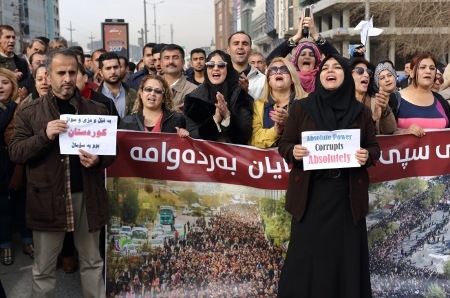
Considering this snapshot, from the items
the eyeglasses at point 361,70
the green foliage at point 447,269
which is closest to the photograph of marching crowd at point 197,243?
the green foliage at point 447,269

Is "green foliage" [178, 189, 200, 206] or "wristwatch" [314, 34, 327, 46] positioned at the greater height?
"wristwatch" [314, 34, 327, 46]

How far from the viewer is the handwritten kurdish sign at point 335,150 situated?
13.2ft

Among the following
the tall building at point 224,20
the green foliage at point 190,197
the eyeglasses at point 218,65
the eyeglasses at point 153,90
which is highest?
the tall building at point 224,20

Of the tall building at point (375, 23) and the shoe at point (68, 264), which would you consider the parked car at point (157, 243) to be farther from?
the tall building at point (375, 23)

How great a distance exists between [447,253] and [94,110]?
A: 335 centimetres

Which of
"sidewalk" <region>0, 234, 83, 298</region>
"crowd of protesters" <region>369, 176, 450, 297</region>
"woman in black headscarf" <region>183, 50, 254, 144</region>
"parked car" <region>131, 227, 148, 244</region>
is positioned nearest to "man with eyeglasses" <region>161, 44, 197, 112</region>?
"woman in black headscarf" <region>183, 50, 254, 144</region>

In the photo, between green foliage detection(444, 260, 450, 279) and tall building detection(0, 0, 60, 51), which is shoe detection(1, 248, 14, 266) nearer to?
green foliage detection(444, 260, 450, 279)

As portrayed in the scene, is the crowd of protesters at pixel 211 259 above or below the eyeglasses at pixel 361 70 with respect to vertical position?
below

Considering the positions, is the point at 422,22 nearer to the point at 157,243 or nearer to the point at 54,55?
the point at 157,243

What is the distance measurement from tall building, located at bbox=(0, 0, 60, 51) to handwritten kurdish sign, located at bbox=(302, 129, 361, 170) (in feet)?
287

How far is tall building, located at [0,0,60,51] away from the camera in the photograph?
91.8 metres

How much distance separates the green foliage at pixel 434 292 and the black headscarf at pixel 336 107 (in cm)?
188

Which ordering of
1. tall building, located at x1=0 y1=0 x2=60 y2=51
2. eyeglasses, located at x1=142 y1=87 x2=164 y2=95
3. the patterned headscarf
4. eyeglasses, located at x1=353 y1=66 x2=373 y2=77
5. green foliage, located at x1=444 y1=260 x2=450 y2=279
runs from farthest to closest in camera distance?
tall building, located at x1=0 y1=0 x2=60 y2=51 < the patterned headscarf < eyeglasses, located at x1=353 y1=66 x2=373 y2=77 < eyeglasses, located at x1=142 y1=87 x2=164 y2=95 < green foliage, located at x1=444 y1=260 x2=450 y2=279

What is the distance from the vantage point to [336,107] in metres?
4.07
